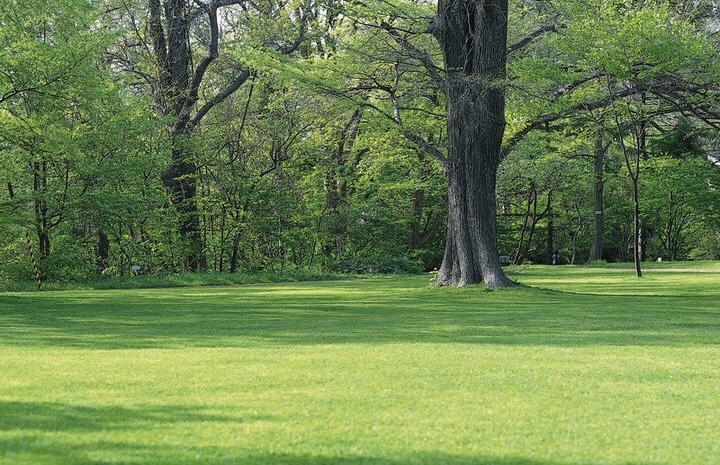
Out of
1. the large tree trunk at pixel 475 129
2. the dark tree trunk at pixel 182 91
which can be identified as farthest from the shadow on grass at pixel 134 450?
the dark tree trunk at pixel 182 91

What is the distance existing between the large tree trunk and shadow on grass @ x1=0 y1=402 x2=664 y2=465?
14835 mm

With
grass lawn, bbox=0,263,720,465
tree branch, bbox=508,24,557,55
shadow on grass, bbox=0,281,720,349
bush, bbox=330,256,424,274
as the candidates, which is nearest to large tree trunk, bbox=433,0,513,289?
shadow on grass, bbox=0,281,720,349

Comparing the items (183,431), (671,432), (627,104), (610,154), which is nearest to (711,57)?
(627,104)

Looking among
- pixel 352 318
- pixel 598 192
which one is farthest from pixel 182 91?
pixel 598 192

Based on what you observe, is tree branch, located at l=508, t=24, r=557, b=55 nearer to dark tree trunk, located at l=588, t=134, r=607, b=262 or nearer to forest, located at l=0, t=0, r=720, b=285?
forest, located at l=0, t=0, r=720, b=285

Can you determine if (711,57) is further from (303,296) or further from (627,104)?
(303,296)

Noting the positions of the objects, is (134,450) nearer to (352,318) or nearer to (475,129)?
(352,318)

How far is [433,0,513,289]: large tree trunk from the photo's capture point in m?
19.7

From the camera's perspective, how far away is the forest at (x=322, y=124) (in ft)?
65.1

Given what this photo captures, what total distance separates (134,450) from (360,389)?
2318mm

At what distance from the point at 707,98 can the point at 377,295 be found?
30.0 feet

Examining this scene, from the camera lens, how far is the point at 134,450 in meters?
4.63

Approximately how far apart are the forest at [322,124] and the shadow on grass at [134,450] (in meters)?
13.1

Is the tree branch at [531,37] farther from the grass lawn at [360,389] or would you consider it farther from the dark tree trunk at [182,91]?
the grass lawn at [360,389]
